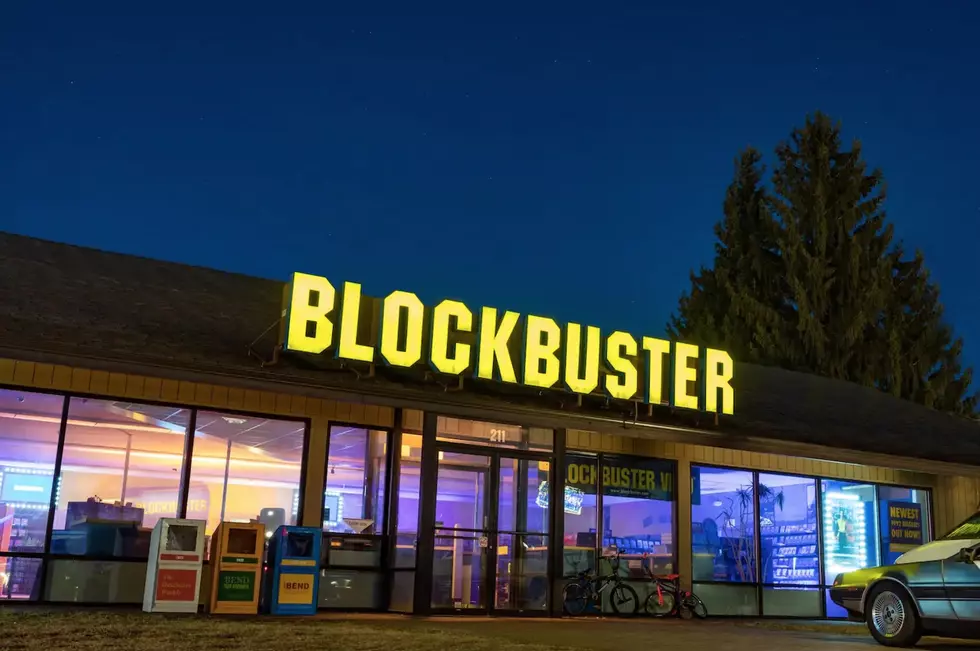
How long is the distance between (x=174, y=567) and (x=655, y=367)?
7.52 m

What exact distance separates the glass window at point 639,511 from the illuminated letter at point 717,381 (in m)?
1.70

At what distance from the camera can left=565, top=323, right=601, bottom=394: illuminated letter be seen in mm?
14234

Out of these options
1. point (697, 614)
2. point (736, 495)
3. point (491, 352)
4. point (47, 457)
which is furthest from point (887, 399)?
point (47, 457)

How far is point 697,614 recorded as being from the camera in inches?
639

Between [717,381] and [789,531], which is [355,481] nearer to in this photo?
[717,381]

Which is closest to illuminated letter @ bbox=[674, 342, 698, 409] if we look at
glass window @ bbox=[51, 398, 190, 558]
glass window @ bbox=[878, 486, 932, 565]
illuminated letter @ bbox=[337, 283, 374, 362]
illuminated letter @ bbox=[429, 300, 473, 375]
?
illuminated letter @ bbox=[429, 300, 473, 375]

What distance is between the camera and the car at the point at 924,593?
9.70 metres

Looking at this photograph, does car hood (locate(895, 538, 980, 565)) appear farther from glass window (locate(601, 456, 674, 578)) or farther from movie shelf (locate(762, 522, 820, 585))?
movie shelf (locate(762, 522, 820, 585))

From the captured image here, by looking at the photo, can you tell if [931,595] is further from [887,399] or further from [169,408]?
[887,399]

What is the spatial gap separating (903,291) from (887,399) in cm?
2120

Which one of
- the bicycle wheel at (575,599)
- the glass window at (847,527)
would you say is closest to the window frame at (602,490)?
the bicycle wheel at (575,599)

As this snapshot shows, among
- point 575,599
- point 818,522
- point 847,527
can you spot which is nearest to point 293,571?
point 575,599

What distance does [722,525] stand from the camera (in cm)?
1725

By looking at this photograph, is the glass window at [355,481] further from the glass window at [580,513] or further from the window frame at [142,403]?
the glass window at [580,513]
